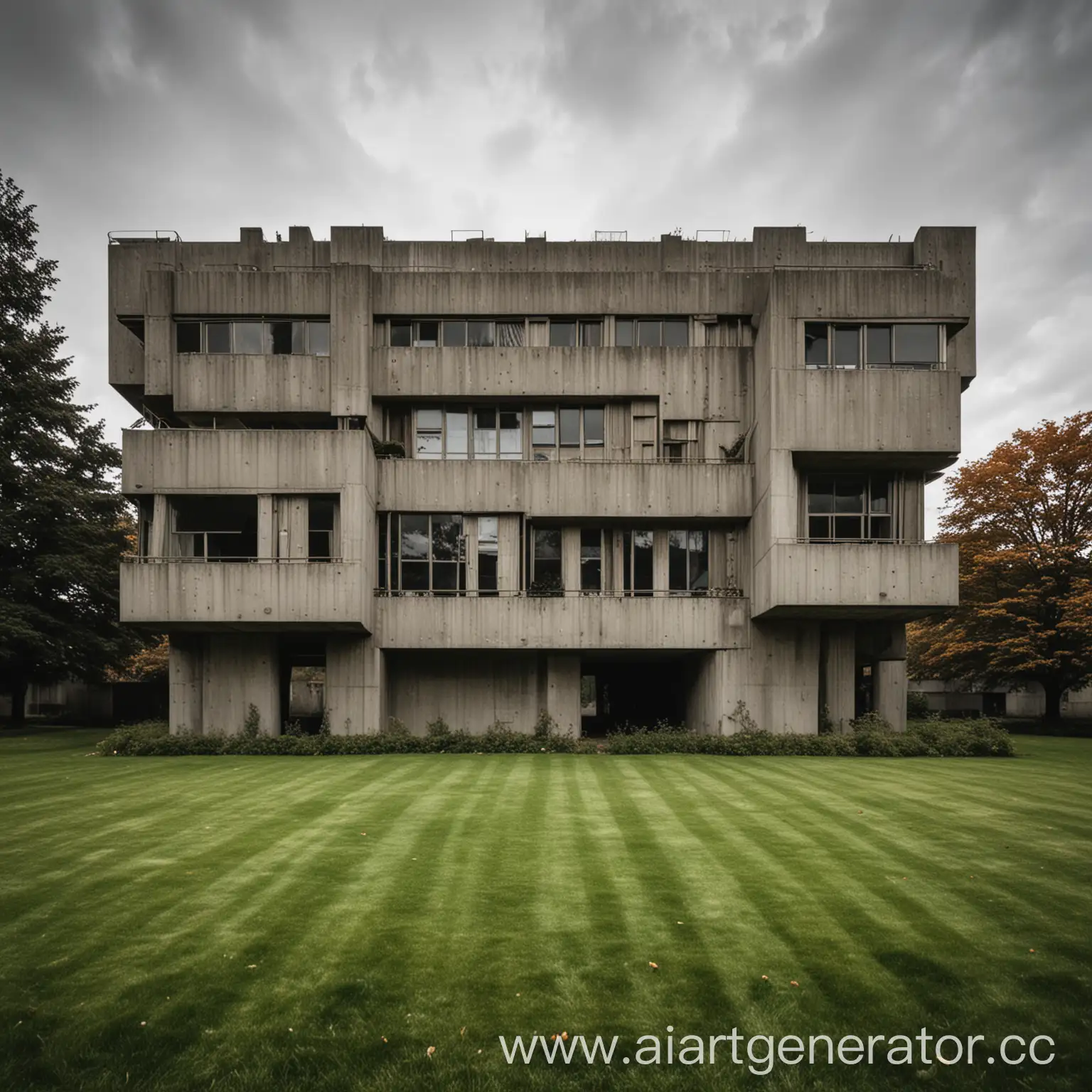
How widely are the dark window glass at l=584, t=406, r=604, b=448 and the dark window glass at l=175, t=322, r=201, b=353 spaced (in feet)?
47.4

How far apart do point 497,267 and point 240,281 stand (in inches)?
383

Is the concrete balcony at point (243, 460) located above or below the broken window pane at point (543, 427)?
below

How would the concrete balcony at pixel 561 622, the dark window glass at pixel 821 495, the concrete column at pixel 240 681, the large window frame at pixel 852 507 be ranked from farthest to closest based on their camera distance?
the concrete balcony at pixel 561 622, the concrete column at pixel 240 681, the dark window glass at pixel 821 495, the large window frame at pixel 852 507

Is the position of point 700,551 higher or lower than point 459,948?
higher

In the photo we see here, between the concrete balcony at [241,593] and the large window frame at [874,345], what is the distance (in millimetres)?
17373

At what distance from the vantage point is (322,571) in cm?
→ 2498

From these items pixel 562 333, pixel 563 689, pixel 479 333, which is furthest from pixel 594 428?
pixel 563 689

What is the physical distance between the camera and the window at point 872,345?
25.8 m

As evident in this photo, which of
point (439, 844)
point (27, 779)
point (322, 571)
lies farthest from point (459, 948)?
point (322, 571)

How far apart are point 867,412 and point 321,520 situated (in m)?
18.5

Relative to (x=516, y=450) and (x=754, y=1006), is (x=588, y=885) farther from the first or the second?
(x=516, y=450)

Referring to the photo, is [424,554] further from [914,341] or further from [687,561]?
[914,341]

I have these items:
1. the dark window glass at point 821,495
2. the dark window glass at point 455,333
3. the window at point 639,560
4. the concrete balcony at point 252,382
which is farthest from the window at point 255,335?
the dark window glass at point 821,495

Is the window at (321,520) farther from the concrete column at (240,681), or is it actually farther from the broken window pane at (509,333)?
the broken window pane at (509,333)
